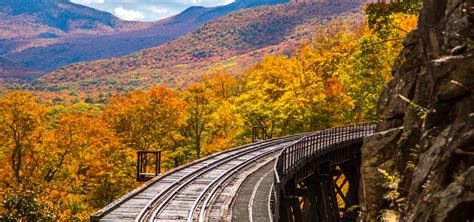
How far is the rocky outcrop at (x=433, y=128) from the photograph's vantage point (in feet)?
25.9

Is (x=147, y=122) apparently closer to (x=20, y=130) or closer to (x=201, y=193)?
(x=20, y=130)

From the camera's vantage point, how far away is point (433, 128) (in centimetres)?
962

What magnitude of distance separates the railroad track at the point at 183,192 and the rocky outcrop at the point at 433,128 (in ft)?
19.0

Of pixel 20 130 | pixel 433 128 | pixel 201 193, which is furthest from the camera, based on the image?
pixel 20 130

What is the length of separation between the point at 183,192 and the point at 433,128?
10.3m

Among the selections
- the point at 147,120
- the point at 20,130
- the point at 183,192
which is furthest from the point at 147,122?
the point at 183,192

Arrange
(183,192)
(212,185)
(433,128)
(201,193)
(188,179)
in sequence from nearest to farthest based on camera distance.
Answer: (433,128)
(201,193)
(183,192)
(212,185)
(188,179)

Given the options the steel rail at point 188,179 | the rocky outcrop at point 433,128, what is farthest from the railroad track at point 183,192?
the rocky outcrop at point 433,128

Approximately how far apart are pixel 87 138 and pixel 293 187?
2553 centimetres

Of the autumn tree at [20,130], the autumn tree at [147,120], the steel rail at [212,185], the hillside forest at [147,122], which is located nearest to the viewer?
the steel rail at [212,185]

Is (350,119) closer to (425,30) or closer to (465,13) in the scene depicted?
(425,30)

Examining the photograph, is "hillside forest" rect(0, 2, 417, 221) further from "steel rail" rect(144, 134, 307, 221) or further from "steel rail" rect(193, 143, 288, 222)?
"steel rail" rect(193, 143, 288, 222)

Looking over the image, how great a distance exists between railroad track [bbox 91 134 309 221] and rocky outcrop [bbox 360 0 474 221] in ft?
19.0

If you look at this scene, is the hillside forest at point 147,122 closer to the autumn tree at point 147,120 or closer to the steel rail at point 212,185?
the autumn tree at point 147,120
